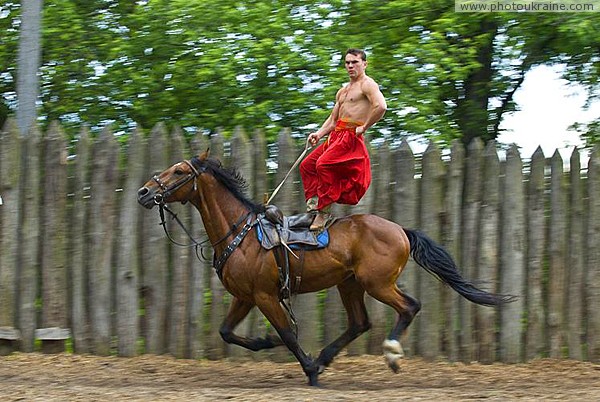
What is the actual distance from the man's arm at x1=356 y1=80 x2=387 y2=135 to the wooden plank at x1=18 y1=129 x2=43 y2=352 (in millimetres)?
3112

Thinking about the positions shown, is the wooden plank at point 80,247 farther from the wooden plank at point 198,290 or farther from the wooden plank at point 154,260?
the wooden plank at point 198,290

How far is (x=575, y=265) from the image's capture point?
27.5 feet

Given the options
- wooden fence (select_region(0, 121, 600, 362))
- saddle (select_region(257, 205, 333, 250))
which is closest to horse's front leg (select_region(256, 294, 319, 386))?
saddle (select_region(257, 205, 333, 250))

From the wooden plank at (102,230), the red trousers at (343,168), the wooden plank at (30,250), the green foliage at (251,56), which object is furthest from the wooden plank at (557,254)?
the wooden plank at (30,250)

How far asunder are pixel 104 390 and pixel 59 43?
529 cm

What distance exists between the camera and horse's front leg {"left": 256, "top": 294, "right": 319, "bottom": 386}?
736 centimetres

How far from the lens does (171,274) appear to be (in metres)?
8.30

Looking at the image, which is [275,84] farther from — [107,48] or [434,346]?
[434,346]

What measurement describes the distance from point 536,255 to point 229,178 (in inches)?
118

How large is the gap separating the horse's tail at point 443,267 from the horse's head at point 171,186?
6.32 feet

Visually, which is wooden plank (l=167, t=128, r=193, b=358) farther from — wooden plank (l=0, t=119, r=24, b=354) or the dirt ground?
wooden plank (l=0, t=119, r=24, b=354)

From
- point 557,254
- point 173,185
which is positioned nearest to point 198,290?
point 173,185

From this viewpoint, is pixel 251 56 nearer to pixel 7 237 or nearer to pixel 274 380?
pixel 7 237

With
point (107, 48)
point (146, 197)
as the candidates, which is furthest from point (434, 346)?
point (107, 48)
